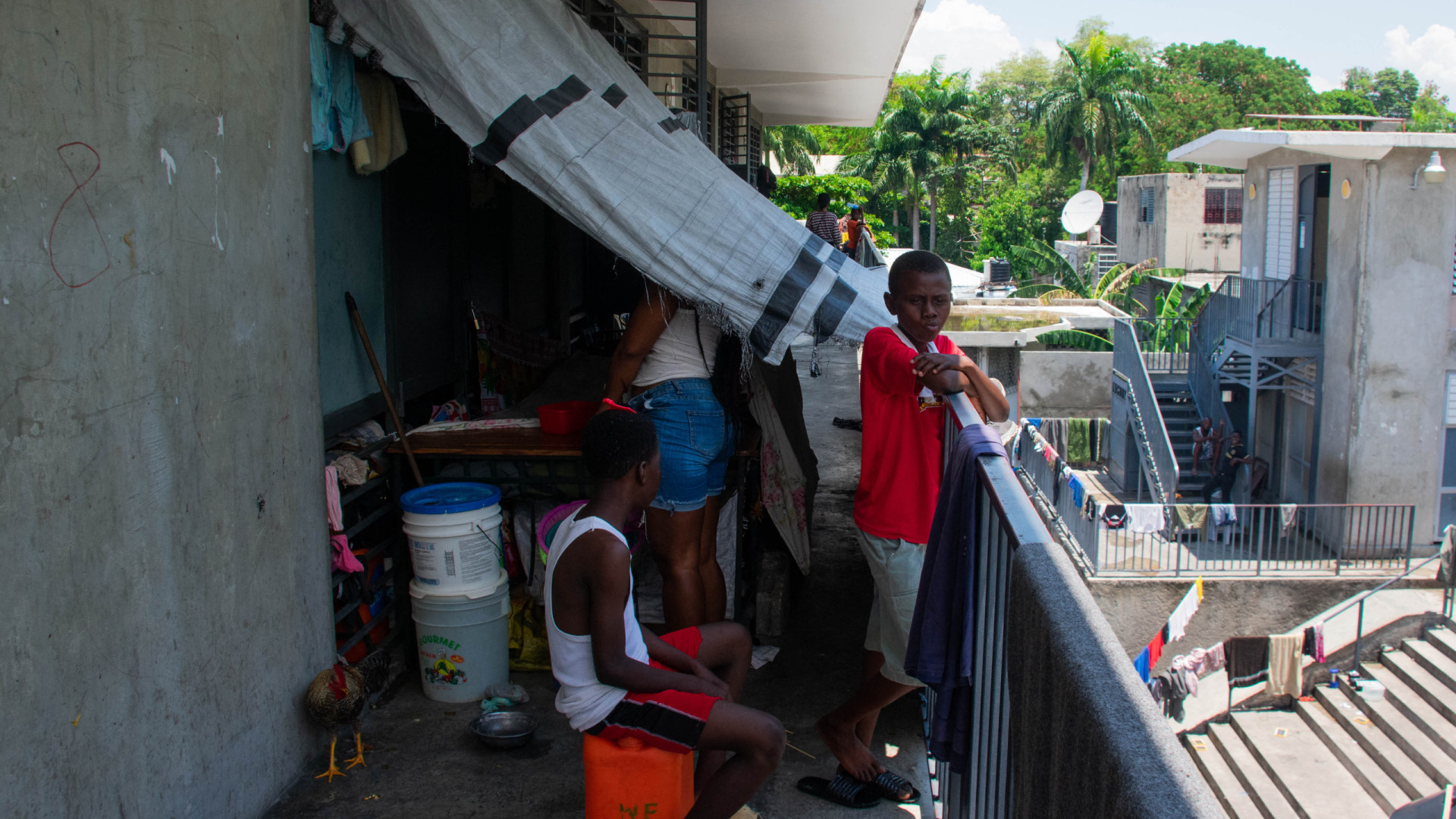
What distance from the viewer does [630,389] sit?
4297 millimetres

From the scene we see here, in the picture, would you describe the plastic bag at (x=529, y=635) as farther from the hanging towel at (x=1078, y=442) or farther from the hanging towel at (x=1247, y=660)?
the hanging towel at (x=1078, y=442)

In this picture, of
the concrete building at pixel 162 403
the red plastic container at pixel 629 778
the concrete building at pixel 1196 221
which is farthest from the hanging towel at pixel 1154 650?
the concrete building at pixel 1196 221

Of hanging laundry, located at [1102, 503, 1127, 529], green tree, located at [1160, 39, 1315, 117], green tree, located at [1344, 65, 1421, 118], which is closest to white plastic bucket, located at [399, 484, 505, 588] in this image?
hanging laundry, located at [1102, 503, 1127, 529]

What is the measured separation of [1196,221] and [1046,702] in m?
38.4

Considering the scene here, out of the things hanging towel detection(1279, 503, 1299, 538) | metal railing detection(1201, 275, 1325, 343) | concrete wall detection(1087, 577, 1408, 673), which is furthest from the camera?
metal railing detection(1201, 275, 1325, 343)

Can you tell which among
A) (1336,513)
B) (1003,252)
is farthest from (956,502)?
(1003,252)

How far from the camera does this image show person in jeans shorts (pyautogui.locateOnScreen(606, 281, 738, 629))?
13.2 ft

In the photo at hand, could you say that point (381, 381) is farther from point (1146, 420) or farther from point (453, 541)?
point (1146, 420)

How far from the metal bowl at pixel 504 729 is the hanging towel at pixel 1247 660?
1736 cm

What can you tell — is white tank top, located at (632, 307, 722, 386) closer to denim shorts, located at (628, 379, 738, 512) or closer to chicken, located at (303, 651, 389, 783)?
denim shorts, located at (628, 379, 738, 512)

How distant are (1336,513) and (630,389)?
61.3ft

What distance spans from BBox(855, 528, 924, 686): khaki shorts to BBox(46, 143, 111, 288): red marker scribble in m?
2.37

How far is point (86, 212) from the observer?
8.58ft

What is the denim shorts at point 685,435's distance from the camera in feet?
13.1
